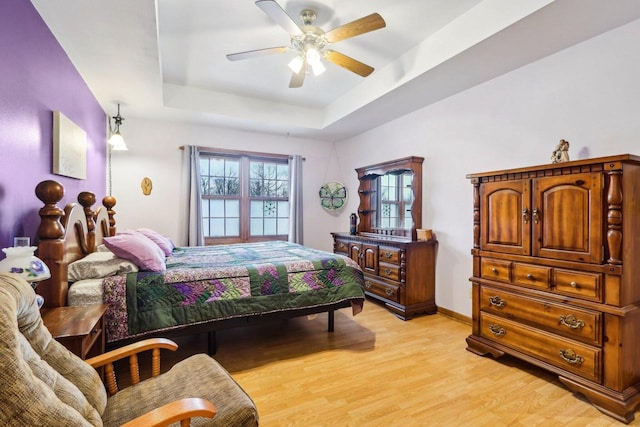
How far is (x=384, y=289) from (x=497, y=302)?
1.45 meters

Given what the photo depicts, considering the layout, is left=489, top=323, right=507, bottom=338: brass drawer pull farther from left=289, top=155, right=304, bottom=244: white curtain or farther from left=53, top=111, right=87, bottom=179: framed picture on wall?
left=53, top=111, right=87, bottom=179: framed picture on wall

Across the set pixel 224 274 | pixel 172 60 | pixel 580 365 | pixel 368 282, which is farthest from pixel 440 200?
pixel 172 60

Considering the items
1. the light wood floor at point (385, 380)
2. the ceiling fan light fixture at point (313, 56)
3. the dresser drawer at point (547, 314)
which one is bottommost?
the light wood floor at point (385, 380)

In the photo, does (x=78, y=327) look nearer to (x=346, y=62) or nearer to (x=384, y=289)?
(x=346, y=62)

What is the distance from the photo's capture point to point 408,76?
10.1 feet

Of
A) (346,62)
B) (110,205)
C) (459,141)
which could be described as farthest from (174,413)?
(459,141)

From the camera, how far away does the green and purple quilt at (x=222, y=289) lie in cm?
212

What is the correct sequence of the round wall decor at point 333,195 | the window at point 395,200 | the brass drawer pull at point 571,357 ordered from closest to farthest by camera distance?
the brass drawer pull at point 571,357 < the window at point 395,200 < the round wall decor at point 333,195

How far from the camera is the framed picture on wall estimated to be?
2.28 metres

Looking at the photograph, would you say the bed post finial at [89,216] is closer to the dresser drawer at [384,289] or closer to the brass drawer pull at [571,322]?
the dresser drawer at [384,289]

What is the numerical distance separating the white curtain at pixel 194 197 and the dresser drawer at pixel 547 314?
370 centimetres

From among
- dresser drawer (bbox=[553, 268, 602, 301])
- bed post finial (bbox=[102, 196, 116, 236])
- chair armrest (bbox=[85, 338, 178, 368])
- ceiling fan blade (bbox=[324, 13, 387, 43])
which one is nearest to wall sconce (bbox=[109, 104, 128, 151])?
bed post finial (bbox=[102, 196, 116, 236])

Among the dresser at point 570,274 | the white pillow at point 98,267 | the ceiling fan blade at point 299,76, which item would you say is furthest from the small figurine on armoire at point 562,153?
the white pillow at point 98,267

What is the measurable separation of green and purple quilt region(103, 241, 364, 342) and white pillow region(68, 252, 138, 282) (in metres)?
0.07
